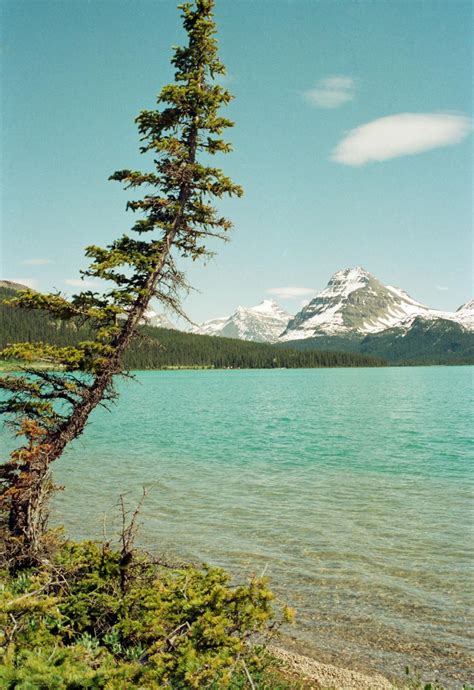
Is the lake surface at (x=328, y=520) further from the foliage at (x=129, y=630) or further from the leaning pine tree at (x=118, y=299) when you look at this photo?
the leaning pine tree at (x=118, y=299)

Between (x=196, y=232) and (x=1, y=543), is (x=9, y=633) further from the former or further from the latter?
(x=196, y=232)

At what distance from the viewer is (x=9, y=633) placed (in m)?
7.02

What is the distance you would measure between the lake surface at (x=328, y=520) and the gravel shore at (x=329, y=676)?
1.71ft

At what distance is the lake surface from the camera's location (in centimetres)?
1131

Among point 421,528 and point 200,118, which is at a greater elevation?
point 200,118

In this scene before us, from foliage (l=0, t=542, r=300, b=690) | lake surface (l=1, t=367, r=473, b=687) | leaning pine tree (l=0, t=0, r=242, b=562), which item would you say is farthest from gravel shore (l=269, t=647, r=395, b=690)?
leaning pine tree (l=0, t=0, r=242, b=562)

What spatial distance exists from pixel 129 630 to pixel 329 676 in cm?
398

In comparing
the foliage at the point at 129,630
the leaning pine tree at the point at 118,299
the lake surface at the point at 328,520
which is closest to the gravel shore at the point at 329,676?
the lake surface at the point at 328,520

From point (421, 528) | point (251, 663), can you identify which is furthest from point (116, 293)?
point (421, 528)

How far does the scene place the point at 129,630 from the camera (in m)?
7.97

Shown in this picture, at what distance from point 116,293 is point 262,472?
19.2 meters

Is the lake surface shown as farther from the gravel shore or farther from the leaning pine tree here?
the leaning pine tree

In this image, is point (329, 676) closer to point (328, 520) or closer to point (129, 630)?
point (129, 630)

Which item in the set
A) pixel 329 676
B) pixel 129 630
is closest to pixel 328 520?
pixel 329 676
